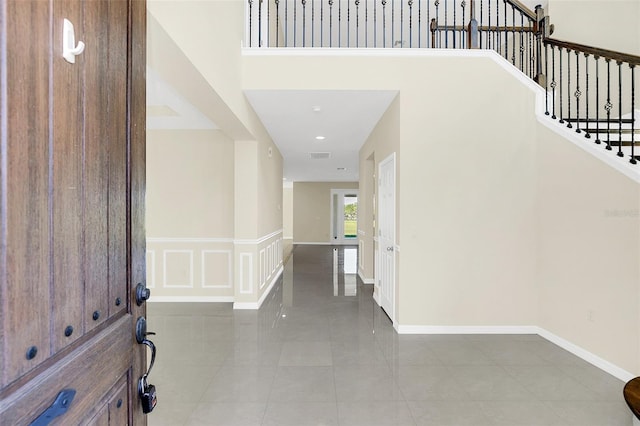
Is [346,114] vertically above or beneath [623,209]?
above

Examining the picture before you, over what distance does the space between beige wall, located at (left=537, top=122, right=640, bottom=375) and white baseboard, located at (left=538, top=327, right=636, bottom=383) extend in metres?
0.04

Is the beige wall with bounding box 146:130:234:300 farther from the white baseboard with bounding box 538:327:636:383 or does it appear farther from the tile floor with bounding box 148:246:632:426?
the white baseboard with bounding box 538:327:636:383

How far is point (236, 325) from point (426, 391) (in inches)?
89.0

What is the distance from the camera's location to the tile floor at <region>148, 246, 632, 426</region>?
7.09 feet

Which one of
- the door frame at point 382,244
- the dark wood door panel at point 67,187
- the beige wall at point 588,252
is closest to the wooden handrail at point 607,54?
the beige wall at point 588,252

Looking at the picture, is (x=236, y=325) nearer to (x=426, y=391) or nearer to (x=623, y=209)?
(x=426, y=391)

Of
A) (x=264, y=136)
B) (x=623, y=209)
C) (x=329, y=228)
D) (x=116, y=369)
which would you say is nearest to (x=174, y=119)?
(x=264, y=136)

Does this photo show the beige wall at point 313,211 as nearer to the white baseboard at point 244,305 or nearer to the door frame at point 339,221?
the door frame at point 339,221

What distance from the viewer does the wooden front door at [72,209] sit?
58 cm

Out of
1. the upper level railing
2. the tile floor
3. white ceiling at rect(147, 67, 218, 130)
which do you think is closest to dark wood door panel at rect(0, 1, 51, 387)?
the tile floor

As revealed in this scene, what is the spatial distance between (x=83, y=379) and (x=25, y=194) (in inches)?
18.4

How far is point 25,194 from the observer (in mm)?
604

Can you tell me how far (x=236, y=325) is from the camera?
379 cm

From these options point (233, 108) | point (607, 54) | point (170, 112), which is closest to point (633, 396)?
point (607, 54)
